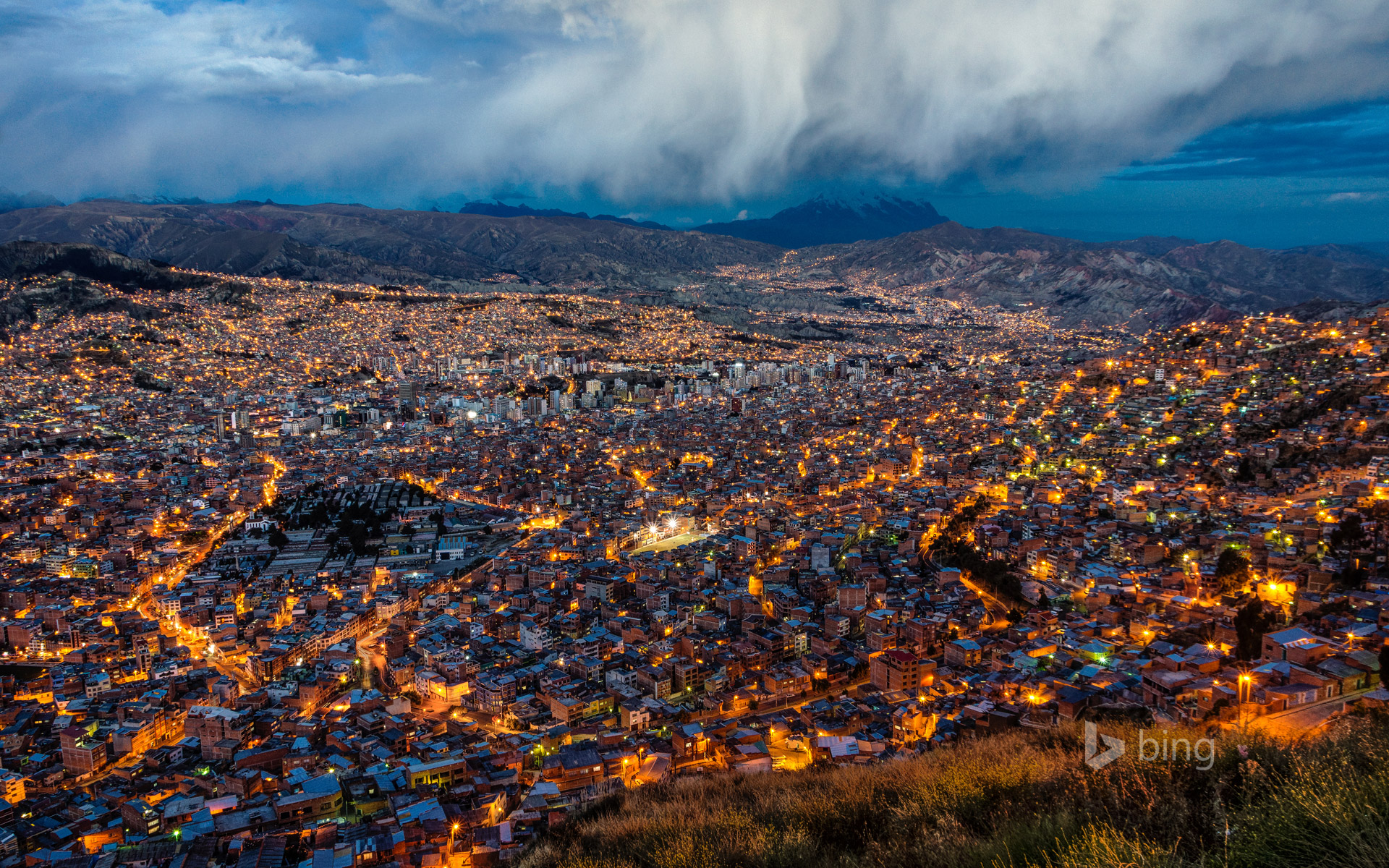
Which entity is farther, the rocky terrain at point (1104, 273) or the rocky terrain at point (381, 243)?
the rocky terrain at point (381, 243)

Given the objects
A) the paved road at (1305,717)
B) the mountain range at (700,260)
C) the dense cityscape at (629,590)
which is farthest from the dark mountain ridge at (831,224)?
the paved road at (1305,717)

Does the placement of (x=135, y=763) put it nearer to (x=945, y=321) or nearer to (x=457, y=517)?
(x=457, y=517)

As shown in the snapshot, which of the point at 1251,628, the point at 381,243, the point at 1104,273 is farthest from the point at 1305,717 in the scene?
the point at 381,243

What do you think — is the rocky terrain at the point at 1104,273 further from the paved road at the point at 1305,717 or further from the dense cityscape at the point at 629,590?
the paved road at the point at 1305,717

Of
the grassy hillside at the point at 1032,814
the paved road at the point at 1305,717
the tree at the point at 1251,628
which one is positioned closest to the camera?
the grassy hillside at the point at 1032,814

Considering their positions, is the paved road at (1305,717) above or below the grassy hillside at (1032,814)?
below

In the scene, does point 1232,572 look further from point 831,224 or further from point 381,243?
point 831,224

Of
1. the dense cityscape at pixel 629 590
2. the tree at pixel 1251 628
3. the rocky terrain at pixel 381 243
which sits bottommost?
the dense cityscape at pixel 629 590

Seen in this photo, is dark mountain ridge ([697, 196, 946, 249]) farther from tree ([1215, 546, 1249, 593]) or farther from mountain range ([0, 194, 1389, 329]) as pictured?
tree ([1215, 546, 1249, 593])

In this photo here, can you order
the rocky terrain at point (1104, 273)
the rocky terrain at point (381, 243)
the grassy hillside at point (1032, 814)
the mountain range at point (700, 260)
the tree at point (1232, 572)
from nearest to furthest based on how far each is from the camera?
→ 1. the grassy hillside at point (1032, 814)
2. the tree at point (1232, 572)
3. the rocky terrain at point (1104, 273)
4. the mountain range at point (700, 260)
5. the rocky terrain at point (381, 243)
